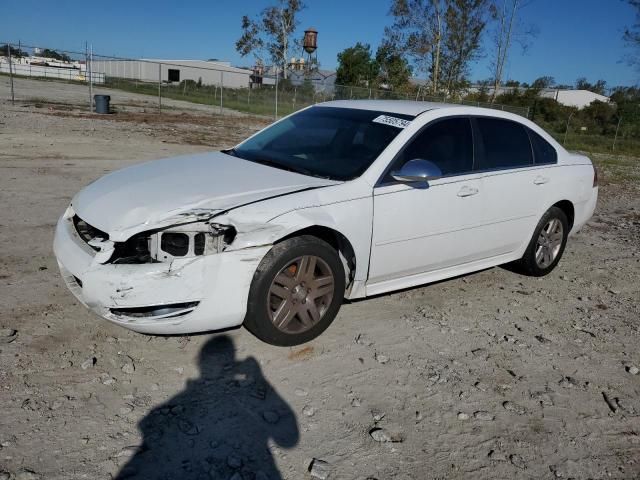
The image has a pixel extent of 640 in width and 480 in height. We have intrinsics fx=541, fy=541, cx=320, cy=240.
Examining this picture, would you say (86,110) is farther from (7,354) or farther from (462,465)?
(462,465)

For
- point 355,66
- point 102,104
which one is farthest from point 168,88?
point 102,104

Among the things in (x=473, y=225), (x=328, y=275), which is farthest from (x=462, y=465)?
(x=473, y=225)

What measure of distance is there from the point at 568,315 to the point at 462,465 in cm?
247

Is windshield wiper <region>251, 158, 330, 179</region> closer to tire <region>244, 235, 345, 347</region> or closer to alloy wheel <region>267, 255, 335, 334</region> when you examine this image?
tire <region>244, 235, 345, 347</region>

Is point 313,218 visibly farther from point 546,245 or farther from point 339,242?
point 546,245

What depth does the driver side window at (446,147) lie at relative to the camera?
13.4 ft

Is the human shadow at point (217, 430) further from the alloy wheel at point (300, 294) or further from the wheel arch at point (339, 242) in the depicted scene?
the wheel arch at point (339, 242)

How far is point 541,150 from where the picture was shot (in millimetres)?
5133

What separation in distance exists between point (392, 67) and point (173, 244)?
36.9 meters

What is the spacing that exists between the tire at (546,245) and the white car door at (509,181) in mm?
147

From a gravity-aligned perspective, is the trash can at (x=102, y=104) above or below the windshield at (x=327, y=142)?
below

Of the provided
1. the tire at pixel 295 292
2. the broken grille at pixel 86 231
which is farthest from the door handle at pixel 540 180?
the broken grille at pixel 86 231

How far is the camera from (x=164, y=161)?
4.43 m

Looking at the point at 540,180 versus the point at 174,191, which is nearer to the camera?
the point at 174,191
